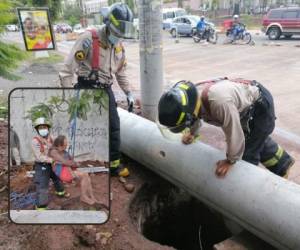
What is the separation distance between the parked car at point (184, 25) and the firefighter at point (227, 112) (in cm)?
2353

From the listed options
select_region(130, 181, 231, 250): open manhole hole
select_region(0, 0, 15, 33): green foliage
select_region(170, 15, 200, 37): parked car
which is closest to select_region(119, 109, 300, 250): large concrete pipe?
select_region(130, 181, 231, 250): open manhole hole

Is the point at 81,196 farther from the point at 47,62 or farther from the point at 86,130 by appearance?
the point at 47,62

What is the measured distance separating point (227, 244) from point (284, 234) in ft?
1.83

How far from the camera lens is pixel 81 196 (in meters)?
2.47

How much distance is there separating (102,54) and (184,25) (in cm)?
2404

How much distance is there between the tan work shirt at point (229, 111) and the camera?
9.68 feet

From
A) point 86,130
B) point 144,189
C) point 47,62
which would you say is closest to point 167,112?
point 86,130

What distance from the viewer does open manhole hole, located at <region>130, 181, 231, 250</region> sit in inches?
167

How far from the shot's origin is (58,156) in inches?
94.9

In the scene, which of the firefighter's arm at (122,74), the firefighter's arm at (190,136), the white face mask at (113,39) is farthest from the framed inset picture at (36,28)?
the firefighter's arm at (190,136)

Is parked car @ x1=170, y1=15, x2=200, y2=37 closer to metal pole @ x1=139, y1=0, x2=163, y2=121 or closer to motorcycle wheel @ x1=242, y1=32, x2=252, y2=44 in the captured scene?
motorcycle wheel @ x1=242, y1=32, x2=252, y2=44

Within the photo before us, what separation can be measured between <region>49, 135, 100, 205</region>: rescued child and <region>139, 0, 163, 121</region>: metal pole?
3018 mm

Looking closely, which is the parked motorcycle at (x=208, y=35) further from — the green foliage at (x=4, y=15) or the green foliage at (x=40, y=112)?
the green foliage at (x=40, y=112)

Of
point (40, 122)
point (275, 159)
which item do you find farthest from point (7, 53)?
point (275, 159)
